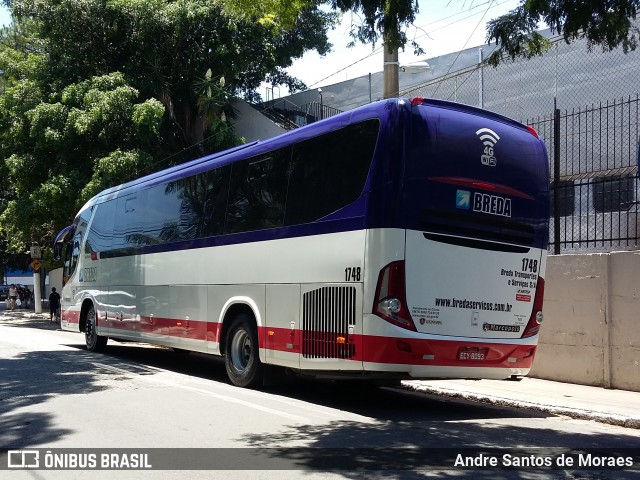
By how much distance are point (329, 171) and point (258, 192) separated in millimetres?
1856

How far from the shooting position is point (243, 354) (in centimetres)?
1094

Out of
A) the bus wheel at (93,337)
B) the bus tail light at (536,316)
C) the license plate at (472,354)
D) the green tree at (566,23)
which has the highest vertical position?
the green tree at (566,23)

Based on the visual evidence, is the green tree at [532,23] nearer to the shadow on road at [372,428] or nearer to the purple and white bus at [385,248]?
the purple and white bus at [385,248]

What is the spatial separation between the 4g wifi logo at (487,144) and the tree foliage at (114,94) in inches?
588

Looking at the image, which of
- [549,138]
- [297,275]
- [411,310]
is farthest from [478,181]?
[549,138]

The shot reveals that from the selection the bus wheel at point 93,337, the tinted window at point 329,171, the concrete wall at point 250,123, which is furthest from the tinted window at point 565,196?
the concrete wall at point 250,123

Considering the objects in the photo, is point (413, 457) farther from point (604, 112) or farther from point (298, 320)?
point (604, 112)

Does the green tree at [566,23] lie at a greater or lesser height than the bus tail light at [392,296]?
greater

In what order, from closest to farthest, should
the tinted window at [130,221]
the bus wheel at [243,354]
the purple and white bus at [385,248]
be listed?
the purple and white bus at [385,248]
the bus wheel at [243,354]
the tinted window at [130,221]

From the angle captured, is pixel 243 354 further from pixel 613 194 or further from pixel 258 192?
pixel 613 194

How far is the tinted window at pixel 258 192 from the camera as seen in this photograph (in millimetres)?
10070

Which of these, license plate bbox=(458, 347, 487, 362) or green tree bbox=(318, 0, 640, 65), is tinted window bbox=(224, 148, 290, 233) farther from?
license plate bbox=(458, 347, 487, 362)

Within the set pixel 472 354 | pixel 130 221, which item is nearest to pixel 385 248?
pixel 472 354

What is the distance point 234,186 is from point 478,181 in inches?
167
